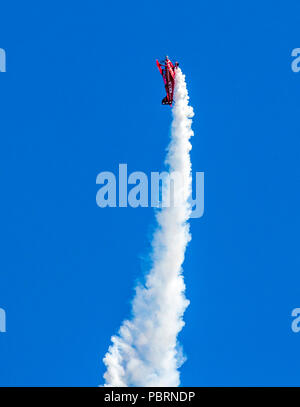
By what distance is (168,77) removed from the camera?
155875 millimetres

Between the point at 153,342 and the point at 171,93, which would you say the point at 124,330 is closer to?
the point at 153,342

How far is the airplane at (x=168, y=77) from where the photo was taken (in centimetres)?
15500

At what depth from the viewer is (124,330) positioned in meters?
157

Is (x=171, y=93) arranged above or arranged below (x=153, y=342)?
above

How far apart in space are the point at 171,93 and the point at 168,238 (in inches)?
462

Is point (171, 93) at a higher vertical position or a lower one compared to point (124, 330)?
higher

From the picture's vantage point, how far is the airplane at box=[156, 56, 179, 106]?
15500cm
